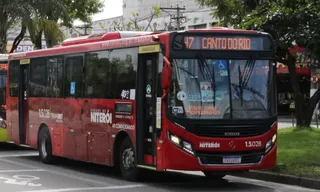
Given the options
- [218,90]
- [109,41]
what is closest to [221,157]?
[218,90]

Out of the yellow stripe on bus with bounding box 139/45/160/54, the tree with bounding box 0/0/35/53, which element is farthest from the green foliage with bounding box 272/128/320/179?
the tree with bounding box 0/0/35/53

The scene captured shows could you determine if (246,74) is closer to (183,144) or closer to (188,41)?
(188,41)

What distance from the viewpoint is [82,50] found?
48.6 feet

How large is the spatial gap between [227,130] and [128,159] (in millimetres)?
2316

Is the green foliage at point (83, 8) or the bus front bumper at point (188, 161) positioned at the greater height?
the green foliage at point (83, 8)

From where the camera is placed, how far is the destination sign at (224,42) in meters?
11.7

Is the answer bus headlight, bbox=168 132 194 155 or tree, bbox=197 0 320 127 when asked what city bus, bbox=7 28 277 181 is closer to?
bus headlight, bbox=168 132 194 155

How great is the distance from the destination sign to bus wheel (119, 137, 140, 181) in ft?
8.02

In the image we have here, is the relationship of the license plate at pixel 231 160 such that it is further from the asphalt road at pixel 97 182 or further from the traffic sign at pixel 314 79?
the traffic sign at pixel 314 79

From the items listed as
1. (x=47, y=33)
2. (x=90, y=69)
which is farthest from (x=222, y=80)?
(x=47, y=33)

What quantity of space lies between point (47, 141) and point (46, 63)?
2014 mm

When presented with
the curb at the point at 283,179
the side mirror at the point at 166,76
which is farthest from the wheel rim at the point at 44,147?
the side mirror at the point at 166,76

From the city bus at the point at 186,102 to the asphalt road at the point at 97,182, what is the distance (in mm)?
407

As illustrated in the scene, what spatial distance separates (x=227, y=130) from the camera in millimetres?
11641
